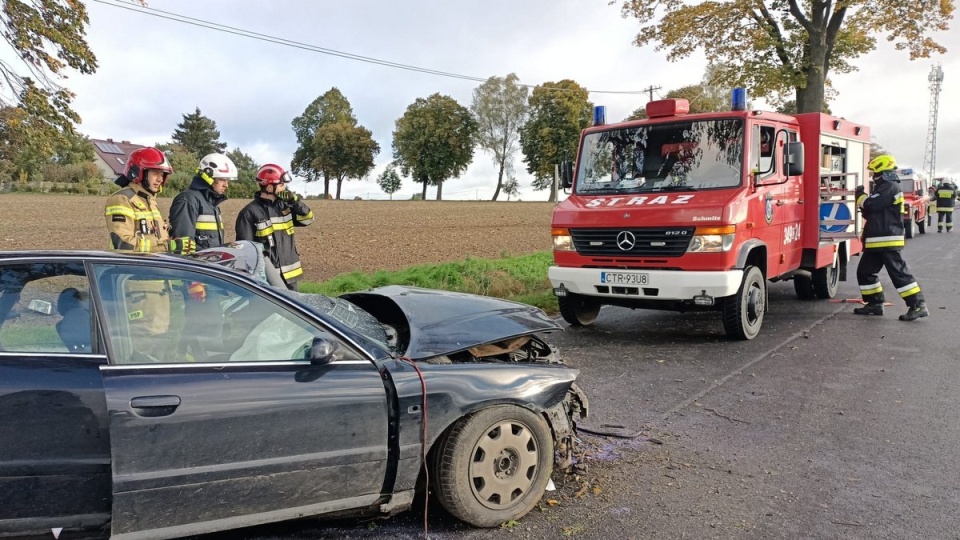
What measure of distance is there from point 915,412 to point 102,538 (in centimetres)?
522

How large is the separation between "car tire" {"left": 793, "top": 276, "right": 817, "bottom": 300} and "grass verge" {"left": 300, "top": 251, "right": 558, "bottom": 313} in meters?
3.69

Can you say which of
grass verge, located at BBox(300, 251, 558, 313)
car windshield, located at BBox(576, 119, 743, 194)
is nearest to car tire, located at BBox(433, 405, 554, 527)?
car windshield, located at BBox(576, 119, 743, 194)

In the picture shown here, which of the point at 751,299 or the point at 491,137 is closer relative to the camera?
the point at 751,299

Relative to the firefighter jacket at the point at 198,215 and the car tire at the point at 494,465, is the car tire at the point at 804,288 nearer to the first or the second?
the car tire at the point at 494,465

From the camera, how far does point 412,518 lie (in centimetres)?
323

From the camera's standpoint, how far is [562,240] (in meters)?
7.37

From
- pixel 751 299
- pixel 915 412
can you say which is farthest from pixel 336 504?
pixel 751 299

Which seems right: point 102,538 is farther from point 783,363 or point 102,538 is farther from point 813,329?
point 813,329

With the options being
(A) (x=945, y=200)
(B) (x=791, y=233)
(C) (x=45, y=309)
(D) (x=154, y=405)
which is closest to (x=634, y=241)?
(B) (x=791, y=233)

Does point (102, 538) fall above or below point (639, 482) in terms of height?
above

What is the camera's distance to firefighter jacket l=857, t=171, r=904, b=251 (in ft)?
26.2

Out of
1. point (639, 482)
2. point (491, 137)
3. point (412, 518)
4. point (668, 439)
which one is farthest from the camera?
point (491, 137)

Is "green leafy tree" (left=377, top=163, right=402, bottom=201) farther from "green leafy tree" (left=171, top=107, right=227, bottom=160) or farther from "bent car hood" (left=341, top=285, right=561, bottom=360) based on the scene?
"bent car hood" (left=341, top=285, right=561, bottom=360)

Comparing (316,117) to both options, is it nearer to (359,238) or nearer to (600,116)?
(359,238)
